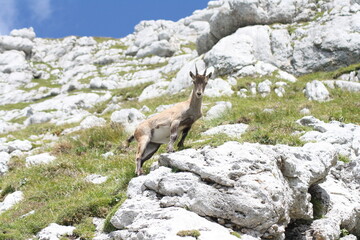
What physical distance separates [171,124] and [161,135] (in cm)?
50

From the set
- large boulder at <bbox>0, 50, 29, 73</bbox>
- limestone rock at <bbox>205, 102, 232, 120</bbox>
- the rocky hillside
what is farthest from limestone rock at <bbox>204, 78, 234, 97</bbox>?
large boulder at <bbox>0, 50, 29, 73</bbox>

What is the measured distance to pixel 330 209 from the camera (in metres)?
8.77

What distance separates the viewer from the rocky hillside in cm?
691

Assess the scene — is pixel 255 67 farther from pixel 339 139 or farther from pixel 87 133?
pixel 339 139

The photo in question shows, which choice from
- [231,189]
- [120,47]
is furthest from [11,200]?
[120,47]

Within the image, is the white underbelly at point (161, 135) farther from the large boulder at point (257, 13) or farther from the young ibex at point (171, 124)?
the large boulder at point (257, 13)

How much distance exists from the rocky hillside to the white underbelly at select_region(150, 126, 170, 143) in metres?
0.74

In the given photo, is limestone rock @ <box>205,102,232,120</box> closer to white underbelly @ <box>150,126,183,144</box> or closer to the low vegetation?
the low vegetation

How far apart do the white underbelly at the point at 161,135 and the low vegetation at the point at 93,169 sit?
74 cm

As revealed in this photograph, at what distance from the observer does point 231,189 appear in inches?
271

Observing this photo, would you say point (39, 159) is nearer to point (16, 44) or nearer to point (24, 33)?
point (16, 44)

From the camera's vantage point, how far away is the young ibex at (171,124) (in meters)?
A: 9.17

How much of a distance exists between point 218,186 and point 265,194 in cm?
92

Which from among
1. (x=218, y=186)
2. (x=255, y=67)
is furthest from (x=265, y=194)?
(x=255, y=67)
